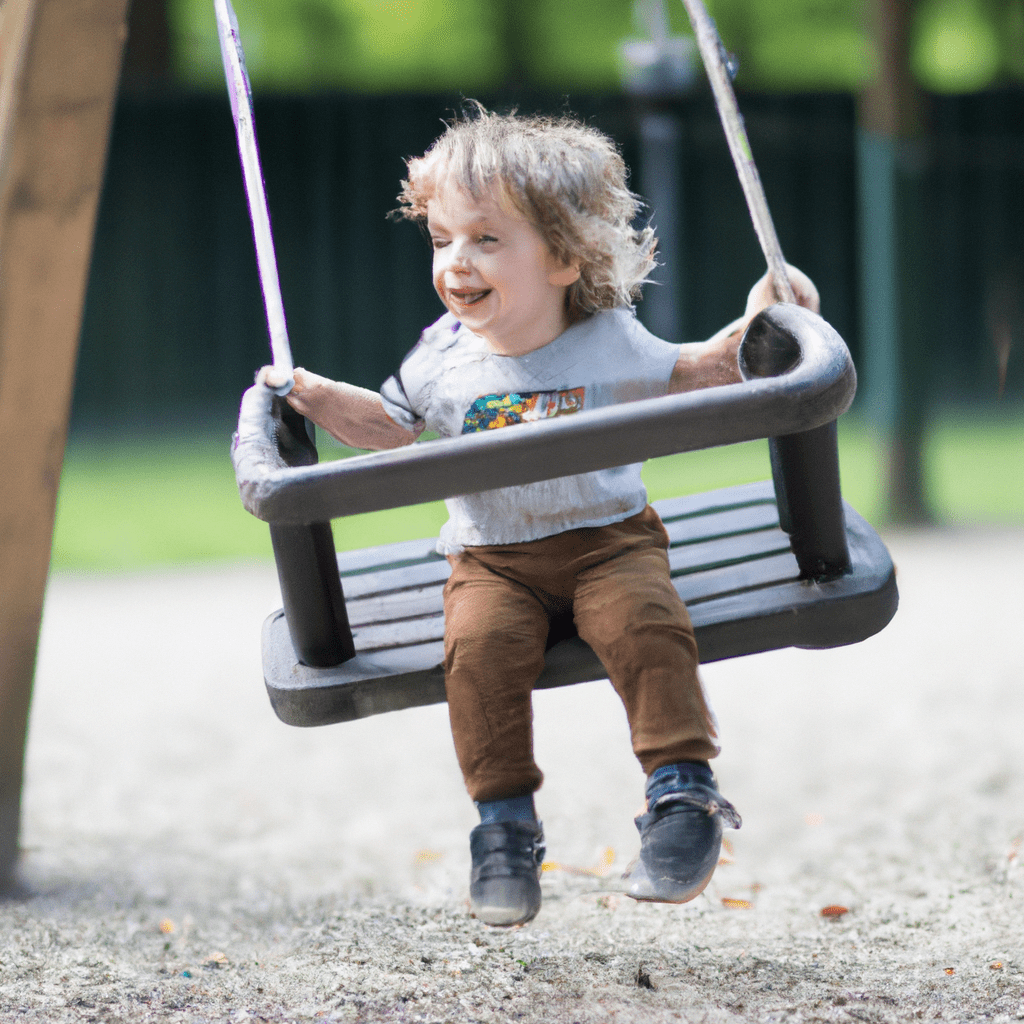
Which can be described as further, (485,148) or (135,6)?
(135,6)

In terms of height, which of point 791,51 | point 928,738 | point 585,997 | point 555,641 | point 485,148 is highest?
point 791,51

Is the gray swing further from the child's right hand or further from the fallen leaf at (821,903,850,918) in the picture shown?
the fallen leaf at (821,903,850,918)

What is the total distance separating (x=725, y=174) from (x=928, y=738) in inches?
297

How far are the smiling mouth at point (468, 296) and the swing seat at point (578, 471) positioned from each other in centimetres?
29

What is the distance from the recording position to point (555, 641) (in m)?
1.89

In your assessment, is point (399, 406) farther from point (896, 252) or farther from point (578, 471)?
point (896, 252)

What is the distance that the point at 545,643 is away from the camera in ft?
6.14

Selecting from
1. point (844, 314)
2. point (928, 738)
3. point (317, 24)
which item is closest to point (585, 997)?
point (928, 738)

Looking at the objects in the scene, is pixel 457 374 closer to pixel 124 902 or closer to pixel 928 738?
pixel 124 902

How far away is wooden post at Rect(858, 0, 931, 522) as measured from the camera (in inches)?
260

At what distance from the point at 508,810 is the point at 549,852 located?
5.40 feet

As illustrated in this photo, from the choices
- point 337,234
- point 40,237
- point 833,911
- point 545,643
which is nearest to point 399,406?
point 545,643

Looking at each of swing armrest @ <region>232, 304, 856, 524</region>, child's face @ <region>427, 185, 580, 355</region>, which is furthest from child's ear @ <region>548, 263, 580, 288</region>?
swing armrest @ <region>232, 304, 856, 524</region>

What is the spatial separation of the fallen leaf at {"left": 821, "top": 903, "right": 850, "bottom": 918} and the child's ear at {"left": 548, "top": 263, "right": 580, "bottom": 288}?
169 cm
